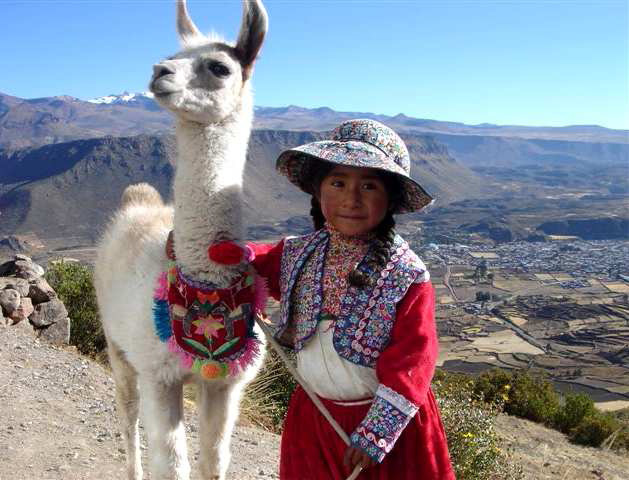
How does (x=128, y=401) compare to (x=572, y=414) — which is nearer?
(x=128, y=401)

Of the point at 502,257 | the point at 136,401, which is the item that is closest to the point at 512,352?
the point at 136,401

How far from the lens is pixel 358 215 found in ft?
5.75

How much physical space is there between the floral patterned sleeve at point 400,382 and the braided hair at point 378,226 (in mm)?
159

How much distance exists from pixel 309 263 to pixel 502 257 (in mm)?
59305

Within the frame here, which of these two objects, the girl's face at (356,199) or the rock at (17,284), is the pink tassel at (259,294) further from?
the rock at (17,284)

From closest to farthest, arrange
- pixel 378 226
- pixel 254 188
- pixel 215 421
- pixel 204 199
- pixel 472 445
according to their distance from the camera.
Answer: pixel 378 226, pixel 204 199, pixel 215 421, pixel 472 445, pixel 254 188

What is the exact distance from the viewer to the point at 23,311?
574 cm

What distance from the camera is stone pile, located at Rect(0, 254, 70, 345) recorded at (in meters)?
5.68

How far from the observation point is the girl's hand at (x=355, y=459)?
5.25 feet

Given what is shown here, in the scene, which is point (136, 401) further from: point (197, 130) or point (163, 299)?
point (197, 130)

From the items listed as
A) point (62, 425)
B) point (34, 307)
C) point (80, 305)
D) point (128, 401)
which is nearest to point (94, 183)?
point (80, 305)

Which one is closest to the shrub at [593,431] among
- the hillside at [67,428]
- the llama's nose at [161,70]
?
the hillside at [67,428]

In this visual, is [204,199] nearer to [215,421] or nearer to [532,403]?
[215,421]

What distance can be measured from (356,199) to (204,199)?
23.7 inches
